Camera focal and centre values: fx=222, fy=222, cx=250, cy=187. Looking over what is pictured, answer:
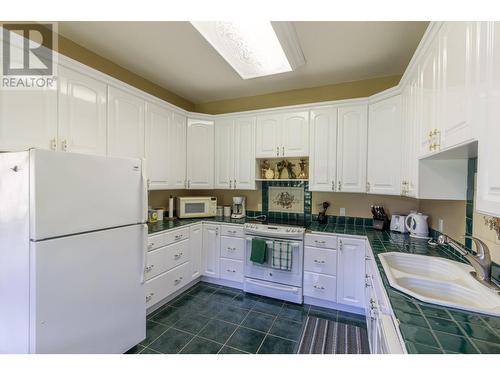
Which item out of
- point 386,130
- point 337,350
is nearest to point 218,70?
point 386,130

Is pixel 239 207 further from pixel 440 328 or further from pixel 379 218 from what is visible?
pixel 440 328

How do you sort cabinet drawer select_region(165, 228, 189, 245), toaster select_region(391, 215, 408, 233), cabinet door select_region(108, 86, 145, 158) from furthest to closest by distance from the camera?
cabinet drawer select_region(165, 228, 189, 245) < toaster select_region(391, 215, 408, 233) < cabinet door select_region(108, 86, 145, 158)

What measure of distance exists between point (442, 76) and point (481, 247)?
3.18ft

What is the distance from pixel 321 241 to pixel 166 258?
5.75ft

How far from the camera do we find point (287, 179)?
10.2 ft

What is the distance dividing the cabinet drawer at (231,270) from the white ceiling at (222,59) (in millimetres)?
2399

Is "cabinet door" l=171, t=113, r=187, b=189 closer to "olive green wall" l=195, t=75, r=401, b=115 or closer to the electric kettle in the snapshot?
"olive green wall" l=195, t=75, r=401, b=115

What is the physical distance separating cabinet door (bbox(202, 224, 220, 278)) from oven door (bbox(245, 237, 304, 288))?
457mm

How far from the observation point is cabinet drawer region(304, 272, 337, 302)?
96.0 inches

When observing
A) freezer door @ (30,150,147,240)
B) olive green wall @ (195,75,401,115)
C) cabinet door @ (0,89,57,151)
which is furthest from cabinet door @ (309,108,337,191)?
cabinet door @ (0,89,57,151)

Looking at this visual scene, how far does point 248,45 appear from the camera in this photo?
1921 millimetres
